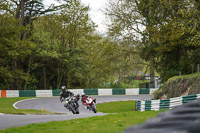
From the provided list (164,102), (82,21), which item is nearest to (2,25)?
(82,21)

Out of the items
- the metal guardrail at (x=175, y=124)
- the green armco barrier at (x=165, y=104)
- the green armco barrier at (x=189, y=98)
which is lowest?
the green armco barrier at (x=165, y=104)

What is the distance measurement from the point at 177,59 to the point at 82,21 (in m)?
13.9

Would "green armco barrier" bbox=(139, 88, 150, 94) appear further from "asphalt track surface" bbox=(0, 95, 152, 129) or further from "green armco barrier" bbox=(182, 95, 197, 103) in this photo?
"green armco barrier" bbox=(182, 95, 197, 103)

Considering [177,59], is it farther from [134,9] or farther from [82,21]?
[82,21]

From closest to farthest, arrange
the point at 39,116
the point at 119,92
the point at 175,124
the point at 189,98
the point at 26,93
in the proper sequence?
1. the point at 175,124
2. the point at 189,98
3. the point at 39,116
4. the point at 26,93
5. the point at 119,92

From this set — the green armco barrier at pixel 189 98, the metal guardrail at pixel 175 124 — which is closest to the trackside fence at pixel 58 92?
the green armco barrier at pixel 189 98

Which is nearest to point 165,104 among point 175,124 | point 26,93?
point 175,124

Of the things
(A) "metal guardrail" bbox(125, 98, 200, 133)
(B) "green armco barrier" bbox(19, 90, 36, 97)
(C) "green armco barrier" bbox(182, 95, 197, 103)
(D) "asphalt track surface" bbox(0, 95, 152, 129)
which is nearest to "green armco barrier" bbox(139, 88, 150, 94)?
(D) "asphalt track surface" bbox(0, 95, 152, 129)

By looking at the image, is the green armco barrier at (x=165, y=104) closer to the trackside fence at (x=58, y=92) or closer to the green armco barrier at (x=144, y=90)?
the trackside fence at (x=58, y=92)

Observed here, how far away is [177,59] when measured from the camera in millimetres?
36250

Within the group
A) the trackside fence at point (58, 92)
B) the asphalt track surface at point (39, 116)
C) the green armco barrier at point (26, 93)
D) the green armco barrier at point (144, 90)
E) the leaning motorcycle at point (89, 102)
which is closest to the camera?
the asphalt track surface at point (39, 116)

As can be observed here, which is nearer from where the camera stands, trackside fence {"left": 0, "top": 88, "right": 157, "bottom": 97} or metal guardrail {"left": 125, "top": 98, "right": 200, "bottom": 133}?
metal guardrail {"left": 125, "top": 98, "right": 200, "bottom": 133}

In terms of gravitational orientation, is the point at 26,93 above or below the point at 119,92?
above

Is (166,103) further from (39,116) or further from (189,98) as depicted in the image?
(39,116)
